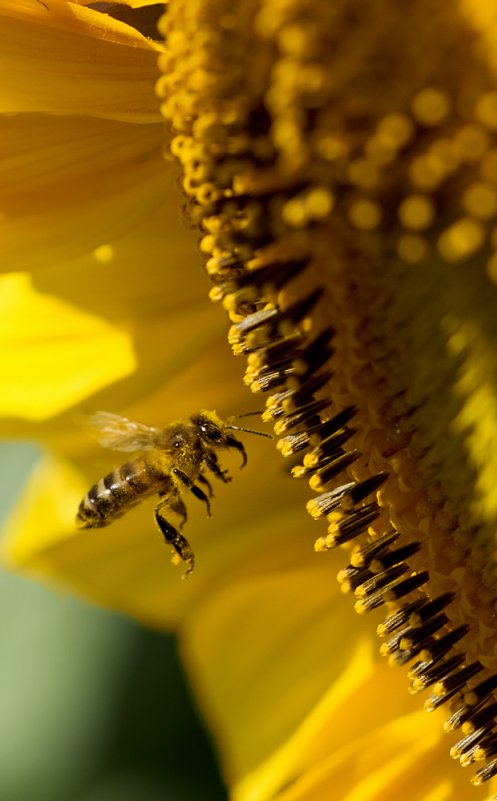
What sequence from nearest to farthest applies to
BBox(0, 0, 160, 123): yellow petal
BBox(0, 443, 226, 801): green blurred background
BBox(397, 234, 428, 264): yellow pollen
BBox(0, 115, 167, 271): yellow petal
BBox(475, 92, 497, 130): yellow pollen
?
BBox(475, 92, 497, 130): yellow pollen, BBox(397, 234, 428, 264): yellow pollen, BBox(0, 0, 160, 123): yellow petal, BBox(0, 115, 167, 271): yellow petal, BBox(0, 443, 226, 801): green blurred background

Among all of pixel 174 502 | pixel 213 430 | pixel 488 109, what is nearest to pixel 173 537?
pixel 174 502

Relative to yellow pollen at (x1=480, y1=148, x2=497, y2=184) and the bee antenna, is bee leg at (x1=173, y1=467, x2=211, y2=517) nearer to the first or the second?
the bee antenna

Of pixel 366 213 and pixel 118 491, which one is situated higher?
pixel 118 491

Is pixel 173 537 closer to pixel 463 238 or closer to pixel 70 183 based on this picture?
pixel 70 183

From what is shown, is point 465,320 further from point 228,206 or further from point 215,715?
point 215,715

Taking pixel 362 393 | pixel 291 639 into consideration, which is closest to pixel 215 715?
pixel 291 639

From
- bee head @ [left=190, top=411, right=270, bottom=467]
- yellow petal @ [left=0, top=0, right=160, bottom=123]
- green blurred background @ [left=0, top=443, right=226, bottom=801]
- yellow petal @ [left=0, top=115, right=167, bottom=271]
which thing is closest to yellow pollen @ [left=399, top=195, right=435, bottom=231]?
yellow petal @ [left=0, top=0, right=160, bottom=123]
